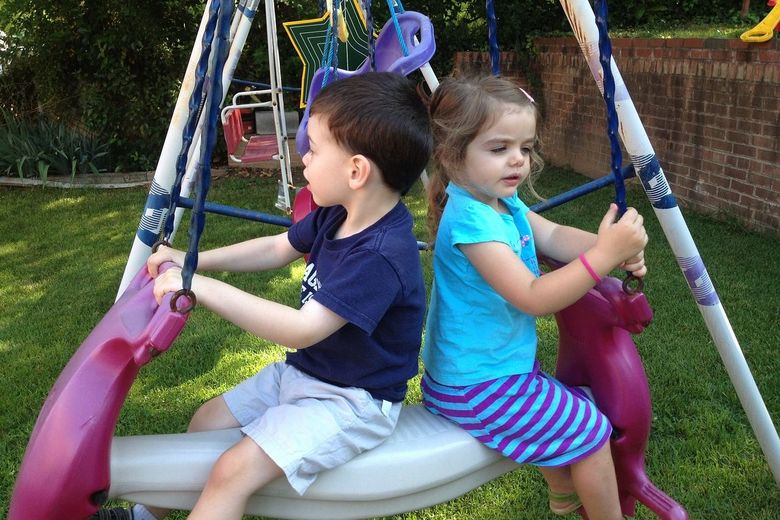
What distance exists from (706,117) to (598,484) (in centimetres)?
455

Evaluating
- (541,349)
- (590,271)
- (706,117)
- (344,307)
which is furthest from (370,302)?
(706,117)

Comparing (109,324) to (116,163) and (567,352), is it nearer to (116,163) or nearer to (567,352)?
(567,352)

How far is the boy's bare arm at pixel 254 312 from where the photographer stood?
1.40m

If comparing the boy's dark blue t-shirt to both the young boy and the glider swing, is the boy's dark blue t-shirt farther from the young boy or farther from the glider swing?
the glider swing

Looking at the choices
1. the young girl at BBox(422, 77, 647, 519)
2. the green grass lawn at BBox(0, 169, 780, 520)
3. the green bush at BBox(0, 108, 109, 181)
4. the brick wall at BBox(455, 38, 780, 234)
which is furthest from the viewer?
the green bush at BBox(0, 108, 109, 181)

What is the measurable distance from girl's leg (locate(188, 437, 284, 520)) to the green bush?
646cm

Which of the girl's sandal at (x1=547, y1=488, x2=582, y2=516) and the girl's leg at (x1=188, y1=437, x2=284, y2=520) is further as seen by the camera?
the girl's sandal at (x1=547, y1=488, x2=582, y2=516)

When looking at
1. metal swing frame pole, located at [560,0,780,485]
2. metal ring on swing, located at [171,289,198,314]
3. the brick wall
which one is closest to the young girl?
metal swing frame pole, located at [560,0,780,485]

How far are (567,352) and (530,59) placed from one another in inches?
263

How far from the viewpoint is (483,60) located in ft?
26.7

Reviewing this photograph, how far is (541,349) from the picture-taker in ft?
11.5

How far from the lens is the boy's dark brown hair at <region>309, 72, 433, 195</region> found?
1497 millimetres

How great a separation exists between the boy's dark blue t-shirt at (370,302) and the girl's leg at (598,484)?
17.4 inches

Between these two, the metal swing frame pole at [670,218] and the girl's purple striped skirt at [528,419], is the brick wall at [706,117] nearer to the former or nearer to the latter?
the metal swing frame pole at [670,218]
